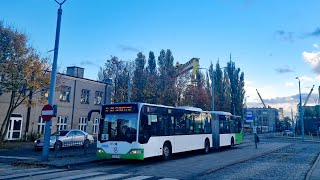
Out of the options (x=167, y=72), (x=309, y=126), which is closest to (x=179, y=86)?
(x=167, y=72)

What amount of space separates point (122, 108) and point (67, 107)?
25685mm

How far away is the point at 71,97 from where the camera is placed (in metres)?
40.7

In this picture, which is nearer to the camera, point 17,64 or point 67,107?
point 17,64

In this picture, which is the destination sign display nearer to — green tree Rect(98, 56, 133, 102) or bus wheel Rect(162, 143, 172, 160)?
bus wheel Rect(162, 143, 172, 160)

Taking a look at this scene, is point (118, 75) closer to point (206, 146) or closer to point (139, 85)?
point (139, 85)

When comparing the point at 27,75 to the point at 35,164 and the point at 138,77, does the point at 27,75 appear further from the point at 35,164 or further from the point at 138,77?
the point at 138,77

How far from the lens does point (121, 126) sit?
16.1 meters

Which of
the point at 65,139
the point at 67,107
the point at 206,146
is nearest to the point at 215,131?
the point at 206,146

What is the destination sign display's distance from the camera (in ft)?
52.7

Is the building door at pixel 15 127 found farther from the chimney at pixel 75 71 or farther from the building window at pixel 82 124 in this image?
the chimney at pixel 75 71

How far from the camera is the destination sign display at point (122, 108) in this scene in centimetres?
1607

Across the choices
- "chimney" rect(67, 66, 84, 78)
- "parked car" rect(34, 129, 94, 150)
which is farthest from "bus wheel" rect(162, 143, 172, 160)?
"chimney" rect(67, 66, 84, 78)

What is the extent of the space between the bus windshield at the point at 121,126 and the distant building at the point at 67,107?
17.0 meters

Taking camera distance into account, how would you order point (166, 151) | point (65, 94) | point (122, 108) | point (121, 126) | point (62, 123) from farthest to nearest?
point (65, 94)
point (62, 123)
point (166, 151)
point (122, 108)
point (121, 126)
